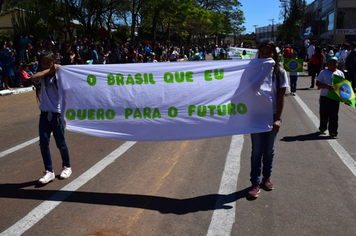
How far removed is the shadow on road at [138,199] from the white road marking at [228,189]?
0.10m

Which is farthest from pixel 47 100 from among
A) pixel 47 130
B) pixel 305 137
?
pixel 305 137

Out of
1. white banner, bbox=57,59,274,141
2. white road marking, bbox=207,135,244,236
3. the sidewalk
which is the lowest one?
white road marking, bbox=207,135,244,236

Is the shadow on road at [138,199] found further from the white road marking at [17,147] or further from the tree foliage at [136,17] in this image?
the tree foliage at [136,17]

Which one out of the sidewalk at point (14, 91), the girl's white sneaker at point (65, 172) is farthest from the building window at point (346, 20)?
the girl's white sneaker at point (65, 172)

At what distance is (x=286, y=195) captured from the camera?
468 cm

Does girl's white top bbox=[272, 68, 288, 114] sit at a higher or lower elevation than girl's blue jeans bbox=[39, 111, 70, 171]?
higher

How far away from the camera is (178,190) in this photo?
4879mm

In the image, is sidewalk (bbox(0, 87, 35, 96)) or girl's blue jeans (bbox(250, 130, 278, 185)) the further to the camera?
sidewalk (bbox(0, 87, 35, 96))

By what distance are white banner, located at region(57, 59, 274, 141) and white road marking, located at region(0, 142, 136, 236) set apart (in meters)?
0.90

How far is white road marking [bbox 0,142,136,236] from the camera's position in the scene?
13.0 ft

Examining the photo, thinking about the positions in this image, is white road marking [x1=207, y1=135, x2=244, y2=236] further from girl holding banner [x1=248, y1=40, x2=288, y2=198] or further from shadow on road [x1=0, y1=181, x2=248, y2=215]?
girl holding banner [x1=248, y1=40, x2=288, y2=198]

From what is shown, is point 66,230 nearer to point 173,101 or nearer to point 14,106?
point 173,101

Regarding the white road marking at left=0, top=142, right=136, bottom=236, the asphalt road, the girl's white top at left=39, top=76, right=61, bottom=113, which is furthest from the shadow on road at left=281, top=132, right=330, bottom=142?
the girl's white top at left=39, top=76, right=61, bottom=113

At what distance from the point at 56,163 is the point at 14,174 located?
0.72 meters
